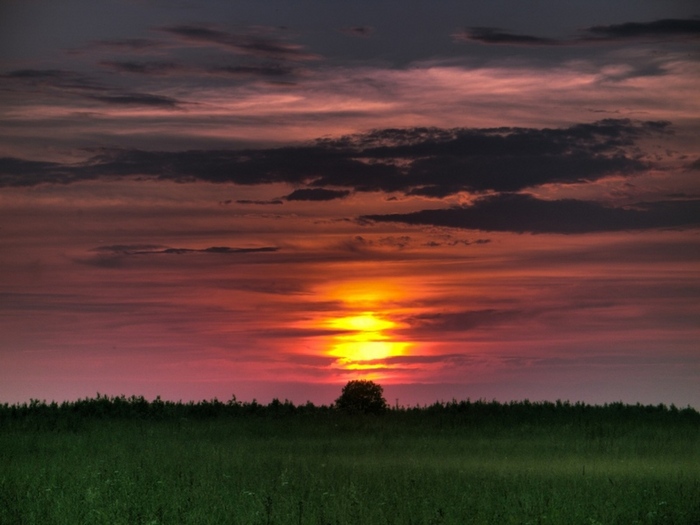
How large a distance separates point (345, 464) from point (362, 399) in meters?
12.3

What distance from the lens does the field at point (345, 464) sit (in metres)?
14.6

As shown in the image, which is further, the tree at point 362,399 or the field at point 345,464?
the tree at point 362,399

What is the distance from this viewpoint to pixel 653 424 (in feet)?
106

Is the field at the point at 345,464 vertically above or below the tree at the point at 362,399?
below

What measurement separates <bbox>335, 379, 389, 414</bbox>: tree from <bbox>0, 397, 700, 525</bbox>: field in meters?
0.61

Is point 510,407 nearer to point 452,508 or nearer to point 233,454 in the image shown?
point 233,454

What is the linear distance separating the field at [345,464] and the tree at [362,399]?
0.61 meters

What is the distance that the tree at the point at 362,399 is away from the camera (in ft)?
112

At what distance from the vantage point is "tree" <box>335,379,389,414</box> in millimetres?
34031

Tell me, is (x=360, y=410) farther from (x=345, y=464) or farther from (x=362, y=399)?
(x=345, y=464)

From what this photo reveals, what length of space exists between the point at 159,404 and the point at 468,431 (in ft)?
39.4

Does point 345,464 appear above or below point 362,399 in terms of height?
below

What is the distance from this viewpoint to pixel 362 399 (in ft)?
112

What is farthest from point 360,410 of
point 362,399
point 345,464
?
point 345,464
